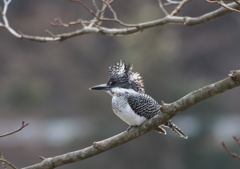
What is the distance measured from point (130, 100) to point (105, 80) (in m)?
7.94

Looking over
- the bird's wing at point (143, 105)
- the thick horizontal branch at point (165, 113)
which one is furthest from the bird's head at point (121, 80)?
the thick horizontal branch at point (165, 113)

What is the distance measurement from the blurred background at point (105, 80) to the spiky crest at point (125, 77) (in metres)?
5.01

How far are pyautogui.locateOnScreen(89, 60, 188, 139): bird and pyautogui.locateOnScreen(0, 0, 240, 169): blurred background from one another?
5.07 m

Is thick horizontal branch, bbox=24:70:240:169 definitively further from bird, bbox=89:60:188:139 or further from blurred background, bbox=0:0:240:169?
blurred background, bbox=0:0:240:169

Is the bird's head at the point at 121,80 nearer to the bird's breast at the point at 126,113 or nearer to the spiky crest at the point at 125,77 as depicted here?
the spiky crest at the point at 125,77

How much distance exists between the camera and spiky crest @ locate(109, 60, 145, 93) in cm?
305

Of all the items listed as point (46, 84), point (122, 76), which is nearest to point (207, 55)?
point (46, 84)

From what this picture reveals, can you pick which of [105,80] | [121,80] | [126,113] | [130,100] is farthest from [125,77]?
[105,80]

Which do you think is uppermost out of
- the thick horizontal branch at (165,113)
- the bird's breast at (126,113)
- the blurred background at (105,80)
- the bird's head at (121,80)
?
the blurred background at (105,80)

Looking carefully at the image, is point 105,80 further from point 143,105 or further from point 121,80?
Answer: point 143,105

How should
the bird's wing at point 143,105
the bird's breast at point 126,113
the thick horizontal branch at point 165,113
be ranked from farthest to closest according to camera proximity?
1. the bird's wing at point 143,105
2. the bird's breast at point 126,113
3. the thick horizontal branch at point 165,113

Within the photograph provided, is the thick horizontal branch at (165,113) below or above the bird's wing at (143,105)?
below

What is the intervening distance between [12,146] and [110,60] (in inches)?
152

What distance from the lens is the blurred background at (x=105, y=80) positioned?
9.03m
